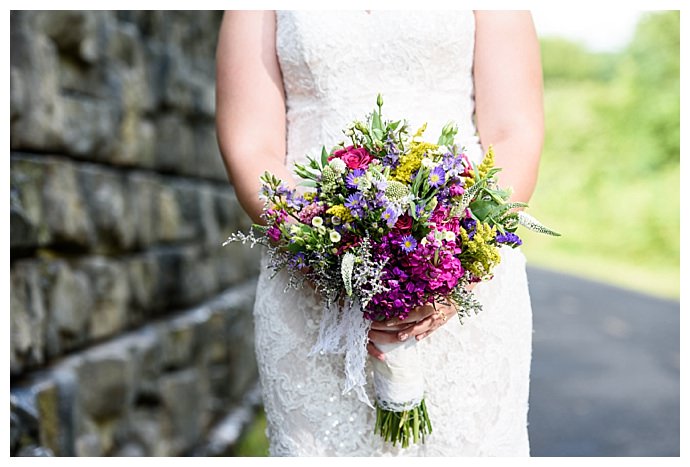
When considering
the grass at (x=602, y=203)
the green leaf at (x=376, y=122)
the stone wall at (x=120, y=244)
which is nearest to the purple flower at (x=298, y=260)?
the green leaf at (x=376, y=122)

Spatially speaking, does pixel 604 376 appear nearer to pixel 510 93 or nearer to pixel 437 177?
pixel 510 93

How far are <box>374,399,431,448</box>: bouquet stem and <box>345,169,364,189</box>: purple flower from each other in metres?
0.62

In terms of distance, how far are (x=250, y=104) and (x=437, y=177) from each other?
64 cm

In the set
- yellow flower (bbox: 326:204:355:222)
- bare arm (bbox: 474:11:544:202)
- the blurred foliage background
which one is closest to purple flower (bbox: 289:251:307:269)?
yellow flower (bbox: 326:204:355:222)

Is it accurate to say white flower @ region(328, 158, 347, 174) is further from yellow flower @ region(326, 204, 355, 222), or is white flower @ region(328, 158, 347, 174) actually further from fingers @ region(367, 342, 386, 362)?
fingers @ region(367, 342, 386, 362)

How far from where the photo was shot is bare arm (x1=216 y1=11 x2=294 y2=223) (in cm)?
240

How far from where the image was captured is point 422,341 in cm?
242

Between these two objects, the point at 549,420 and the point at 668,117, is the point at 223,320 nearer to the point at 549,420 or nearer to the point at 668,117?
the point at 549,420

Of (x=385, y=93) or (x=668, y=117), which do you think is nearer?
(x=385, y=93)

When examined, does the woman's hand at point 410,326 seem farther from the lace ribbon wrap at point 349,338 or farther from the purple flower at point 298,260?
the purple flower at point 298,260

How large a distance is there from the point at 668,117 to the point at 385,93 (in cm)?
1570

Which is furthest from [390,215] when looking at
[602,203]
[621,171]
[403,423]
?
[621,171]
